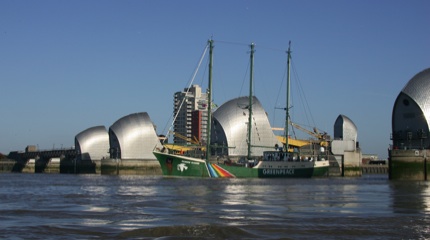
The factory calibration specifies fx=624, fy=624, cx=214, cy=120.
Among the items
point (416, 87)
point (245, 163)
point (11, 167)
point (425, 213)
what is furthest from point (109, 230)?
point (11, 167)

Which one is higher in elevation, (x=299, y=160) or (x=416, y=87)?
(x=416, y=87)

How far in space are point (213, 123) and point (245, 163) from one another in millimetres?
34009

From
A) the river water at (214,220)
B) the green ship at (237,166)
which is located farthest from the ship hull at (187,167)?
the river water at (214,220)

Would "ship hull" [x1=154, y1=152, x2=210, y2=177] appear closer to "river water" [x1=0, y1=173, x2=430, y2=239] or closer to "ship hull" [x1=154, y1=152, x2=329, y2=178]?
"ship hull" [x1=154, y1=152, x2=329, y2=178]

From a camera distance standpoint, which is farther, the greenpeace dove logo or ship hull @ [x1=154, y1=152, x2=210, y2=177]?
the greenpeace dove logo

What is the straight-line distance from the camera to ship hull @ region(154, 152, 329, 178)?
2254 inches

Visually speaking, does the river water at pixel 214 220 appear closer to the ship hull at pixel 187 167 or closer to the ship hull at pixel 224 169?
the ship hull at pixel 187 167

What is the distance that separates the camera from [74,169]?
353ft

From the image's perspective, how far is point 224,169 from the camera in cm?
5831

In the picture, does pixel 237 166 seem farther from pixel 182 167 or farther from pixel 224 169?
pixel 182 167

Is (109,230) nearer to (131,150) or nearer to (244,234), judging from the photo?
(244,234)

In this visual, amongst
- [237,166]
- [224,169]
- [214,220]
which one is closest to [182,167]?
[224,169]

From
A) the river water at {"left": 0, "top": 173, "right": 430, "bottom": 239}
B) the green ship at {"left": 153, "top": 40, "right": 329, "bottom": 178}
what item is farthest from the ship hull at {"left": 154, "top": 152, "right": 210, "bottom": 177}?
the river water at {"left": 0, "top": 173, "right": 430, "bottom": 239}

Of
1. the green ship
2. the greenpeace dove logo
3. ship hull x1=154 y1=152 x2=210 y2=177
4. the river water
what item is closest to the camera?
the river water
